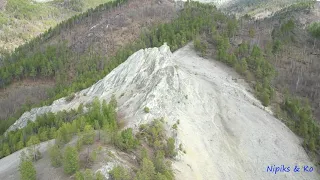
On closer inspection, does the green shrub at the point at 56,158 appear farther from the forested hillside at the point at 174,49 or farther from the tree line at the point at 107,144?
the forested hillside at the point at 174,49

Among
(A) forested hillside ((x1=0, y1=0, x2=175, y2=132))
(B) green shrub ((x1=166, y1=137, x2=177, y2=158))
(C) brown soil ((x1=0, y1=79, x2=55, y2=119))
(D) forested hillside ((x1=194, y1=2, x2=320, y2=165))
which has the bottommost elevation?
(C) brown soil ((x1=0, y1=79, x2=55, y2=119))

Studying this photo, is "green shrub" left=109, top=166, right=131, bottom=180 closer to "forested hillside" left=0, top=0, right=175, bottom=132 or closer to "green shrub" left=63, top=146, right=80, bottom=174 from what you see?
"green shrub" left=63, top=146, right=80, bottom=174

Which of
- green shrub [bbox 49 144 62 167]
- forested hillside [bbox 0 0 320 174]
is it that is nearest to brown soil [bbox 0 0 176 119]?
forested hillside [bbox 0 0 320 174]

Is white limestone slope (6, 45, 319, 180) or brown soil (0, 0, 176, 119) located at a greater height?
white limestone slope (6, 45, 319, 180)

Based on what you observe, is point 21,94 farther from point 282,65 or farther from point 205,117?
point 282,65

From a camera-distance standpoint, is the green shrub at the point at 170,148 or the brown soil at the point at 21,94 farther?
the brown soil at the point at 21,94

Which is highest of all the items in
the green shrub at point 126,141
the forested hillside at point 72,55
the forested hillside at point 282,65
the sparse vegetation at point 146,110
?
the green shrub at point 126,141

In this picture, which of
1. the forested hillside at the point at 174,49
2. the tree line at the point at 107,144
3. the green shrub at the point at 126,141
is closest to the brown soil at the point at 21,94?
the forested hillside at the point at 174,49

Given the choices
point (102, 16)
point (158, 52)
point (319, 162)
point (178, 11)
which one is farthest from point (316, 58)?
point (102, 16)
